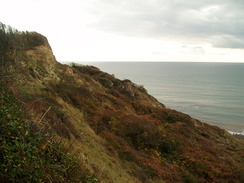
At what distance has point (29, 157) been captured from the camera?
4.90 metres

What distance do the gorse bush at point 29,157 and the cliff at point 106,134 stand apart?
3603mm

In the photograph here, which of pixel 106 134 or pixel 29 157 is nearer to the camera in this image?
pixel 29 157

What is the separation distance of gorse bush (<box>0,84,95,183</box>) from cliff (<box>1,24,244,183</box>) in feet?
11.8

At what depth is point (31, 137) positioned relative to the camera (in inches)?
230

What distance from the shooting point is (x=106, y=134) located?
1666cm

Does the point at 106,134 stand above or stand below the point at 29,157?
below

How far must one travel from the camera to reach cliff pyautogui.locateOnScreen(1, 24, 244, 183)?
11.7 m

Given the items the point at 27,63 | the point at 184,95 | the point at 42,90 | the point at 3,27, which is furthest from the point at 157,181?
the point at 184,95

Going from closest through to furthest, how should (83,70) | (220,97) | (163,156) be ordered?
(163,156) < (83,70) < (220,97)

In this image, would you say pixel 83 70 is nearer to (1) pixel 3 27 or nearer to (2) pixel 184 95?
(1) pixel 3 27

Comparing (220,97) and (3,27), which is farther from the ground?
(3,27)

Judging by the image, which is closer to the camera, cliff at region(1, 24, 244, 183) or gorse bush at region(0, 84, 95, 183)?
gorse bush at region(0, 84, 95, 183)

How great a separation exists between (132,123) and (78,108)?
6.13 m

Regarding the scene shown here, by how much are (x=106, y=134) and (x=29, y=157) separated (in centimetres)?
1201
